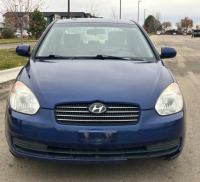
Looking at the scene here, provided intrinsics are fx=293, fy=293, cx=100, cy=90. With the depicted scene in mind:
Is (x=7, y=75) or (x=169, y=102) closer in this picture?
(x=169, y=102)

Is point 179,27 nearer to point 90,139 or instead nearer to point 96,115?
point 96,115

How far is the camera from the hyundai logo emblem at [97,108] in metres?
2.57

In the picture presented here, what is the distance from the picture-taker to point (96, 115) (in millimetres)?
2574

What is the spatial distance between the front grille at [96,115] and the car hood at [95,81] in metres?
0.05

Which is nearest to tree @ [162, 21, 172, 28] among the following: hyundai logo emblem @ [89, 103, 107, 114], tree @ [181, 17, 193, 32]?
tree @ [181, 17, 193, 32]

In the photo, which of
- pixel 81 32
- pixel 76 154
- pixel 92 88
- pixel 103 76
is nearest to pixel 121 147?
pixel 76 154

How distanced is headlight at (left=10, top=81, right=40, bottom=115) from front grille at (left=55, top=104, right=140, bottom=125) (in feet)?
0.76

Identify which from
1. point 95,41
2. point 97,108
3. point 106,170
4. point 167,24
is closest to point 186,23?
point 167,24

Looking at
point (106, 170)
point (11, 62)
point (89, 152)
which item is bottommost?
point (11, 62)

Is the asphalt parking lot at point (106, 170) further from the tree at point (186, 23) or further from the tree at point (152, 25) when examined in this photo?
the tree at point (186, 23)

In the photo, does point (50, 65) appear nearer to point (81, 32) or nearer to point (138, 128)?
point (81, 32)

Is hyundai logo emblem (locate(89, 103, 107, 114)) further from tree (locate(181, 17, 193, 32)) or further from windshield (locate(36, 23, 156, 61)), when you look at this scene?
tree (locate(181, 17, 193, 32))

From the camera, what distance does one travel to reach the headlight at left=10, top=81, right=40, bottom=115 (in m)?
2.67

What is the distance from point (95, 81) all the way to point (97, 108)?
369 mm
